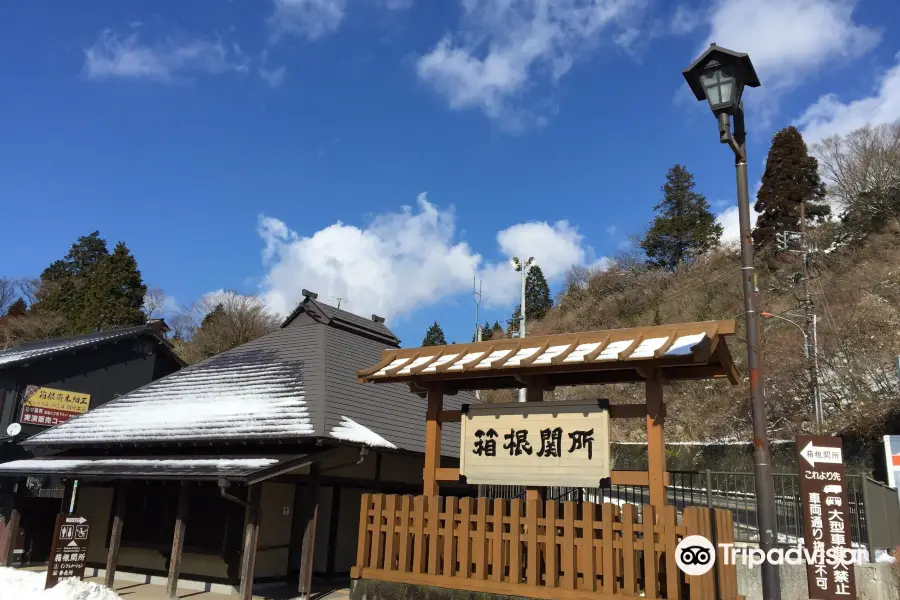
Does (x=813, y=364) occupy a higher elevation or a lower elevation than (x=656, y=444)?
higher

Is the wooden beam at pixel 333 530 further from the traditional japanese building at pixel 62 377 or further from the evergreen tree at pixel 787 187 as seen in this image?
the evergreen tree at pixel 787 187

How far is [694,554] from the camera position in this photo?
245 inches

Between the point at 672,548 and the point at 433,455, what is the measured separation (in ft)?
10.8

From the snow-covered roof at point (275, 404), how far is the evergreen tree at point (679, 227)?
3332 centimetres

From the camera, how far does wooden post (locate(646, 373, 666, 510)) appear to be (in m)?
6.77

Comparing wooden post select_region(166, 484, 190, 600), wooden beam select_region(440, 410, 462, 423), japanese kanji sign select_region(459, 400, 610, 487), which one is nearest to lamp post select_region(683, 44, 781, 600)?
japanese kanji sign select_region(459, 400, 610, 487)

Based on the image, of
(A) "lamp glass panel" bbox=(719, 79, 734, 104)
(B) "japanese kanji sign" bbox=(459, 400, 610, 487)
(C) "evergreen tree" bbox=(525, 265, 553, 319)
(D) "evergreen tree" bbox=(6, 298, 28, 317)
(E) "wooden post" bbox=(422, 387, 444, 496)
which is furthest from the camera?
(C) "evergreen tree" bbox=(525, 265, 553, 319)

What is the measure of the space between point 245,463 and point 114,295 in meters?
34.6

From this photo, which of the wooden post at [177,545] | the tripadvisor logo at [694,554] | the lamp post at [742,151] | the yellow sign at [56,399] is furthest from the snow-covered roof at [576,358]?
the yellow sign at [56,399]

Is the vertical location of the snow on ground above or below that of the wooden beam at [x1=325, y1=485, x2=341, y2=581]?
below

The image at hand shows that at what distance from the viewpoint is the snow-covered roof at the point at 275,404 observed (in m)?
12.3

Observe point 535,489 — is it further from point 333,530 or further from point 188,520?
point 188,520

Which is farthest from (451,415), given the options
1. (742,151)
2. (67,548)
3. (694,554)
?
(67,548)

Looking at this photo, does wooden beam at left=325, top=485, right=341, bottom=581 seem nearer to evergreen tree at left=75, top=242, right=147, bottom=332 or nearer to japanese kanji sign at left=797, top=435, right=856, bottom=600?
japanese kanji sign at left=797, top=435, right=856, bottom=600
